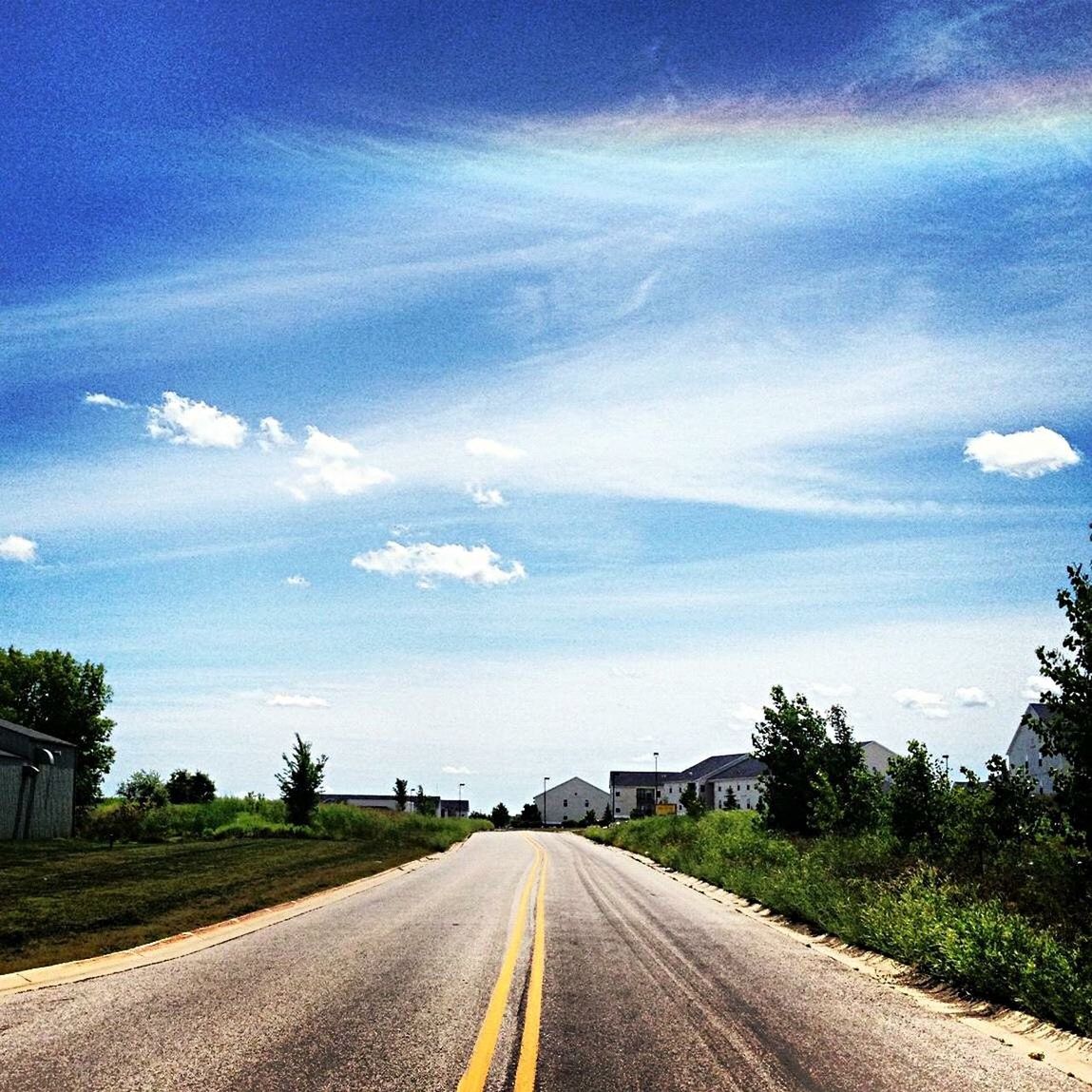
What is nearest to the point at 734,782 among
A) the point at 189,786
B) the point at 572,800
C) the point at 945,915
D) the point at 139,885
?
the point at 572,800

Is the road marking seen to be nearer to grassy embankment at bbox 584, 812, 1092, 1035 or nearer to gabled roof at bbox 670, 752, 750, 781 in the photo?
grassy embankment at bbox 584, 812, 1092, 1035

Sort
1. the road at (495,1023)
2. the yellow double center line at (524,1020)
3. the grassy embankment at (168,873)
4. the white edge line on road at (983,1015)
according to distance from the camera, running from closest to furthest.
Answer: the yellow double center line at (524,1020) < the road at (495,1023) < the white edge line on road at (983,1015) < the grassy embankment at (168,873)

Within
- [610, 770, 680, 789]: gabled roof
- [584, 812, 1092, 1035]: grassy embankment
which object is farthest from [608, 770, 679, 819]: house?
[584, 812, 1092, 1035]: grassy embankment

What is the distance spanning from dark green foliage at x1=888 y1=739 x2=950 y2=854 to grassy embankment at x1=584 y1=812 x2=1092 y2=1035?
637mm

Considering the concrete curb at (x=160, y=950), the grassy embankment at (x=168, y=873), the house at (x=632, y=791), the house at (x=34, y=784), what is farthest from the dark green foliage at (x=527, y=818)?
the concrete curb at (x=160, y=950)

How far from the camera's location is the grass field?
41.4 ft

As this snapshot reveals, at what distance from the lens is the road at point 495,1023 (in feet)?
Answer: 22.1

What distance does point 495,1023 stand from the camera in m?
8.24

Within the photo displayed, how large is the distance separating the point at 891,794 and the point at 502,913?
408 inches

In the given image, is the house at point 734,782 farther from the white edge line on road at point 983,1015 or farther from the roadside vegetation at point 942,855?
the white edge line on road at point 983,1015

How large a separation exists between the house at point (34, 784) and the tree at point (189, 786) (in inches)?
1573

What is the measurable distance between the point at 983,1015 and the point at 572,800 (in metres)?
150

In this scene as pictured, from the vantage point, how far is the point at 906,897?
1361 cm

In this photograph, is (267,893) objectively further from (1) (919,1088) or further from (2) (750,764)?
(2) (750,764)
